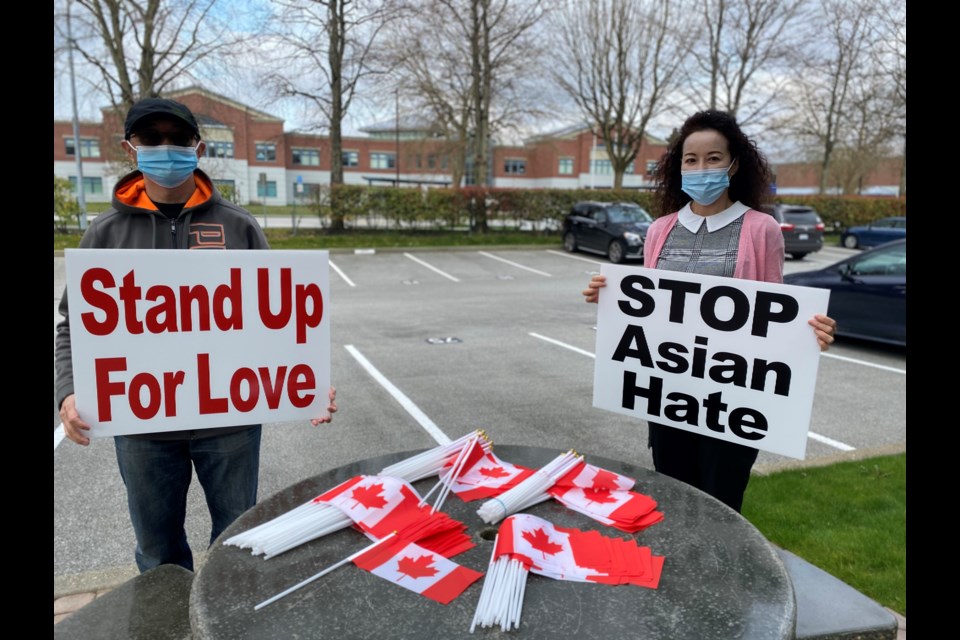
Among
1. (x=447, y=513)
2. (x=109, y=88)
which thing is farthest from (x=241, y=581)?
(x=109, y=88)

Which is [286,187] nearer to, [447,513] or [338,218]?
[338,218]

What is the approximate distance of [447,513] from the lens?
206cm

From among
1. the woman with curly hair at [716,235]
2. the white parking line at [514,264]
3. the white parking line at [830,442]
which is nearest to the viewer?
the woman with curly hair at [716,235]

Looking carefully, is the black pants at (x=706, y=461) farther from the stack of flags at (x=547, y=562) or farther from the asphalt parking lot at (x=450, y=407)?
the asphalt parking lot at (x=450, y=407)

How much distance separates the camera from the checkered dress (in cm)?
263

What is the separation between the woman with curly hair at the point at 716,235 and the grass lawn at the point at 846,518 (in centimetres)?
104

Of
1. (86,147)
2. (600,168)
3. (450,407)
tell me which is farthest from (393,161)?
(450,407)

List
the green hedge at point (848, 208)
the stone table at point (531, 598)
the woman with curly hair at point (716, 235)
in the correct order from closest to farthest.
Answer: the stone table at point (531, 598) < the woman with curly hair at point (716, 235) < the green hedge at point (848, 208)

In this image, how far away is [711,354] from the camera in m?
2.67

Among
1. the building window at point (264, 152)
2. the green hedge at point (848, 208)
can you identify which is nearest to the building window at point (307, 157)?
the building window at point (264, 152)

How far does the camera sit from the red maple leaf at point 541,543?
71.1 inches

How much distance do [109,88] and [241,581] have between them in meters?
21.6

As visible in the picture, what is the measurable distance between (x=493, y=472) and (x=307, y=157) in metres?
66.4

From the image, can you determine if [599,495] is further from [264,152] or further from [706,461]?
[264,152]
